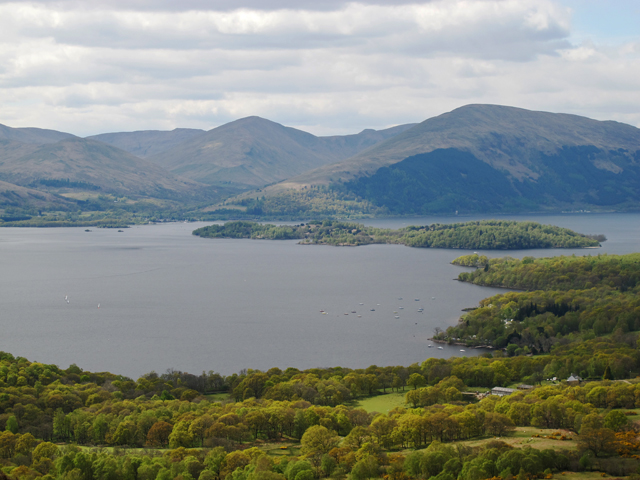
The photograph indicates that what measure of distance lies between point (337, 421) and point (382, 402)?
8.52 m

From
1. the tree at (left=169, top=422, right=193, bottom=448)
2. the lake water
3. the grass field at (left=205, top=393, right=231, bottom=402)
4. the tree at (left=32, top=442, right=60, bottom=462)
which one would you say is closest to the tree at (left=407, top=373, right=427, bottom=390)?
the lake water

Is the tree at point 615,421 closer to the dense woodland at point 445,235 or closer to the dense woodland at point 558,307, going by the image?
the dense woodland at point 558,307

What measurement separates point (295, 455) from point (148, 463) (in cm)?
708

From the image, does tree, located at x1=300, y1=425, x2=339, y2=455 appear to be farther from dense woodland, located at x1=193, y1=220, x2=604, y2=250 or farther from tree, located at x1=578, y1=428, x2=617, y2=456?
dense woodland, located at x1=193, y1=220, x2=604, y2=250

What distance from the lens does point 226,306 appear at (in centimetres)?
8400

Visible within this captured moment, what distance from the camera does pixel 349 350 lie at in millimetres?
61500

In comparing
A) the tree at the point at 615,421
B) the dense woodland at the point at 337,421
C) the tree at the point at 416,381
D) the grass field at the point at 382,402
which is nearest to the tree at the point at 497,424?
the dense woodland at the point at 337,421

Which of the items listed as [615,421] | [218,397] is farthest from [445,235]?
[615,421]

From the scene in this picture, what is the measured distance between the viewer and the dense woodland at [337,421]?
92.4ft

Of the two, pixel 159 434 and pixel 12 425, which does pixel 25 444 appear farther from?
pixel 159 434

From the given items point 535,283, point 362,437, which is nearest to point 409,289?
point 535,283

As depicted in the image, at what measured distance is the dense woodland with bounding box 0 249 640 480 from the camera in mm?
28156

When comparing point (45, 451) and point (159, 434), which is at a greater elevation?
point (45, 451)

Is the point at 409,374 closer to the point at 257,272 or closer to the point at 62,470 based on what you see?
the point at 62,470
